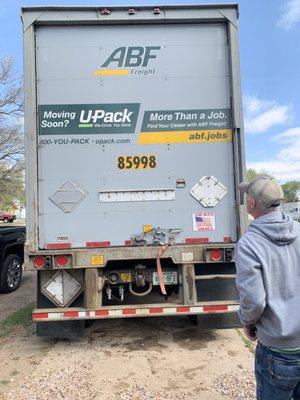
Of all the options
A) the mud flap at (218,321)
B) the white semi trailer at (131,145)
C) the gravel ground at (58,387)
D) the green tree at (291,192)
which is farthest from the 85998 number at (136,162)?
the green tree at (291,192)

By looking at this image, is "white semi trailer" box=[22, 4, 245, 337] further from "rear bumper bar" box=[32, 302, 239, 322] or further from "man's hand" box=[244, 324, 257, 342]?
"man's hand" box=[244, 324, 257, 342]

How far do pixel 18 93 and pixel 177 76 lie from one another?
3014 centimetres

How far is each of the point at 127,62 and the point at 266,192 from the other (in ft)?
10.7

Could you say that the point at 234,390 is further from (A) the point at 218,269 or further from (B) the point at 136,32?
(B) the point at 136,32

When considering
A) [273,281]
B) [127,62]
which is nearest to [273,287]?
[273,281]

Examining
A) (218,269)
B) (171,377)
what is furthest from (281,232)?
(218,269)

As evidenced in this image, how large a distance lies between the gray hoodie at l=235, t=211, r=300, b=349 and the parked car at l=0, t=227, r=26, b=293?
721 cm

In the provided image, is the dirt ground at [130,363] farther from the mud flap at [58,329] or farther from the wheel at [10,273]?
the wheel at [10,273]

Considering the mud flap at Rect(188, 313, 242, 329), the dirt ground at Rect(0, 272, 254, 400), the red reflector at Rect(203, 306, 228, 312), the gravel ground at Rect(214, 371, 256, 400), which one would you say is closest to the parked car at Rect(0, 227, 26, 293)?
the dirt ground at Rect(0, 272, 254, 400)

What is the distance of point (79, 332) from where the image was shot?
16.9 ft

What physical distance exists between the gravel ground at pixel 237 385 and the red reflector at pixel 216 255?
48.8 inches

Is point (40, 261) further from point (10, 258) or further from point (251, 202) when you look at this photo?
point (10, 258)

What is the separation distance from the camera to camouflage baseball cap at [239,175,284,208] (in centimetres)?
223

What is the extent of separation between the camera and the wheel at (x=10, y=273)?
851 cm
